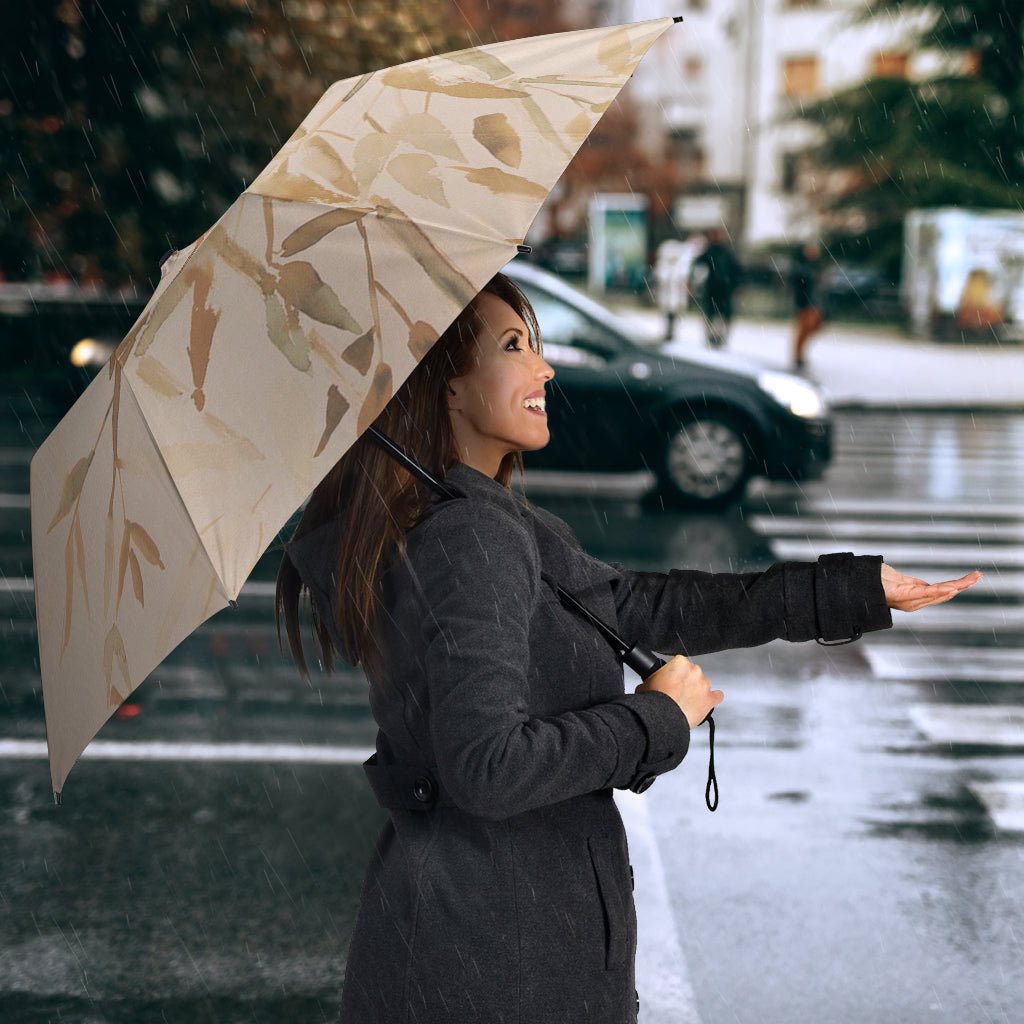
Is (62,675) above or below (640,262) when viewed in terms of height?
Answer: above

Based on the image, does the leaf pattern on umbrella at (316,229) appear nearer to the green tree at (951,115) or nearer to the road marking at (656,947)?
the road marking at (656,947)

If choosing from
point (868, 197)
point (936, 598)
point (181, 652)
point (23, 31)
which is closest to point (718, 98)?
point (868, 197)

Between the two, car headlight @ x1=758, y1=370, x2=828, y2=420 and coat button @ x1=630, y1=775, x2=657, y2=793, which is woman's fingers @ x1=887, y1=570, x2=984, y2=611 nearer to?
coat button @ x1=630, y1=775, x2=657, y2=793

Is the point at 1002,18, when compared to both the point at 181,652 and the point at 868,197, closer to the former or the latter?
the point at 868,197

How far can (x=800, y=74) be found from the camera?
209 feet

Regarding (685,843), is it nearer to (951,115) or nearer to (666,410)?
(666,410)

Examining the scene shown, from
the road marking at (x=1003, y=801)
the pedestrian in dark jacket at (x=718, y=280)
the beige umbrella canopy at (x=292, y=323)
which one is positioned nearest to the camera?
the beige umbrella canopy at (x=292, y=323)

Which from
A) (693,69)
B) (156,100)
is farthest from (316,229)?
(693,69)

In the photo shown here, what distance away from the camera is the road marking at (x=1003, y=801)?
535 centimetres

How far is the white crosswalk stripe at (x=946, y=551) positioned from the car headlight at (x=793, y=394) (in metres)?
0.74

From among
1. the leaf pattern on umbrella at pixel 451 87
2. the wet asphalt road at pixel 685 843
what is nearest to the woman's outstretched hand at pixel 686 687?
the leaf pattern on umbrella at pixel 451 87

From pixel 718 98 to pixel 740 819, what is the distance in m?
65.7

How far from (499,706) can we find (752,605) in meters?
0.79

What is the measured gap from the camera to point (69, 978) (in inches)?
165
